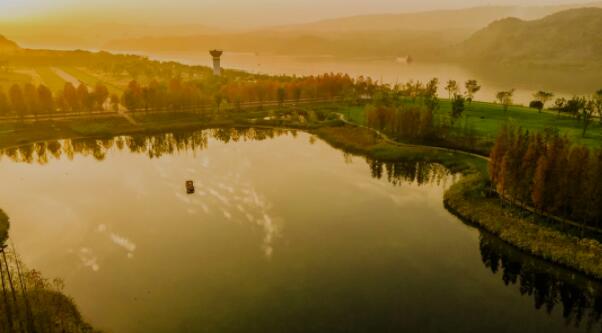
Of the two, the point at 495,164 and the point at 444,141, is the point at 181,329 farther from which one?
the point at 444,141

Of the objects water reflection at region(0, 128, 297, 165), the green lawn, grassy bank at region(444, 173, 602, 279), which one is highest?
the green lawn

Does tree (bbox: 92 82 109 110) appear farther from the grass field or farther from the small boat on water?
the grass field

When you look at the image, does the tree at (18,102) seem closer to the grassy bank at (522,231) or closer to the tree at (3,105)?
the tree at (3,105)

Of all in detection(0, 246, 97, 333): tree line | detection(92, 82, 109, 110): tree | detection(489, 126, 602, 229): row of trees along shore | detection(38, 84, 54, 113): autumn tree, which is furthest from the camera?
detection(92, 82, 109, 110): tree

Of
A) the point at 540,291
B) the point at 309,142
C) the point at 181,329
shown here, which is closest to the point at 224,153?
the point at 309,142

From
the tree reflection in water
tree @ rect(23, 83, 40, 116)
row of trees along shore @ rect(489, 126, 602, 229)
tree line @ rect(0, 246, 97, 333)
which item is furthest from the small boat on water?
tree @ rect(23, 83, 40, 116)

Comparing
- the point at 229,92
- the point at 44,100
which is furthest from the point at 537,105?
the point at 44,100

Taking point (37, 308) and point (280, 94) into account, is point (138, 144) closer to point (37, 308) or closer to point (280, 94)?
point (280, 94)
